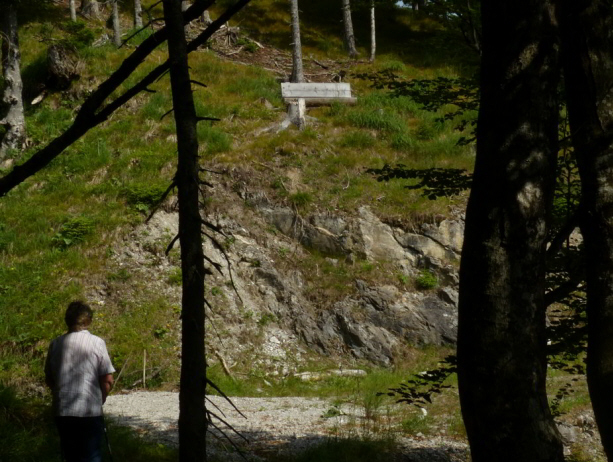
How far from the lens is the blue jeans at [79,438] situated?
523 centimetres

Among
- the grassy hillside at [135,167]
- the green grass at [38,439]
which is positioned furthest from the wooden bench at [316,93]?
the green grass at [38,439]

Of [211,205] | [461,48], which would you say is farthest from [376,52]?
[461,48]

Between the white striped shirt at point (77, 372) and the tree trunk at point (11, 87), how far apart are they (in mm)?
12848

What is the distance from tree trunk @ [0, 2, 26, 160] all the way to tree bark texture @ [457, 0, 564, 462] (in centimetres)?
1483

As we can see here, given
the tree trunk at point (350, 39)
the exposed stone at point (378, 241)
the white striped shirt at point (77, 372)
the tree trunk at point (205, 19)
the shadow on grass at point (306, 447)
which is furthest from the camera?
the tree trunk at point (350, 39)

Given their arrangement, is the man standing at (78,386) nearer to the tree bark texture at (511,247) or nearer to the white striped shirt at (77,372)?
the white striped shirt at (77,372)

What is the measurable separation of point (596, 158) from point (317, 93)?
15810 mm

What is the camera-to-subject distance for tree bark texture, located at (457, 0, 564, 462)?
387 centimetres

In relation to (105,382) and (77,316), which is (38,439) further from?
(77,316)

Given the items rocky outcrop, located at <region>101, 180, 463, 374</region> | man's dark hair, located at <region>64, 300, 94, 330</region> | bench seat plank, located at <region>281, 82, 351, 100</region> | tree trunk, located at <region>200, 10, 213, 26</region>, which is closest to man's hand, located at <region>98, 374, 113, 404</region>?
man's dark hair, located at <region>64, 300, 94, 330</region>

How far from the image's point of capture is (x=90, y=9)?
84.8ft

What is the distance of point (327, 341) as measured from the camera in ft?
43.7

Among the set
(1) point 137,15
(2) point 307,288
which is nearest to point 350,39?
(1) point 137,15

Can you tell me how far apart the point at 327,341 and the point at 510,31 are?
384 inches
